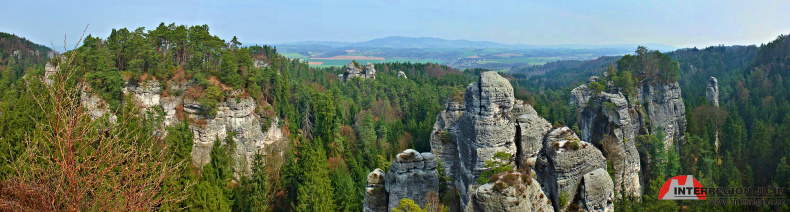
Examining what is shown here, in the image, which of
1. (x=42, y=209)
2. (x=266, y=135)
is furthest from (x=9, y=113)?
(x=42, y=209)

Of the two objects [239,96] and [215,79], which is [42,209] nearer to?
[239,96]

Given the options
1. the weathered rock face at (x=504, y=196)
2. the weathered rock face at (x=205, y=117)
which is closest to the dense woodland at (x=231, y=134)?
the weathered rock face at (x=205, y=117)

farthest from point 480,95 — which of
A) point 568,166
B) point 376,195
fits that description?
point 376,195

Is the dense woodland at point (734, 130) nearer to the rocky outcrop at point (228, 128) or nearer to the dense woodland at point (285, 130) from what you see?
the dense woodland at point (285, 130)

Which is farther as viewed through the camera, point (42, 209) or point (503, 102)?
point (503, 102)

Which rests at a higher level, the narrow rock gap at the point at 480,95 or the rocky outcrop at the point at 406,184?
the narrow rock gap at the point at 480,95

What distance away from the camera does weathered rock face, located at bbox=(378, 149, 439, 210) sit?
22234 mm

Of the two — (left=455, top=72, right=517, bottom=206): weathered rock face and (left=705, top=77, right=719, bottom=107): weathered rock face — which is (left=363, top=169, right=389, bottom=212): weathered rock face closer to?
(left=455, top=72, right=517, bottom=206): weathered rock face

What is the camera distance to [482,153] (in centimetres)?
2241

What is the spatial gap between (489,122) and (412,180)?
5129mm

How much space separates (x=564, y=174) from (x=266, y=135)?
31.7 metres

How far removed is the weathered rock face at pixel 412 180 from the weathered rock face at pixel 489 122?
6.17ft

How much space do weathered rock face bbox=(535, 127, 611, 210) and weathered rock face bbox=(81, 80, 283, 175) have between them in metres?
27.6

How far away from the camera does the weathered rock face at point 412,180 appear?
875 inches
